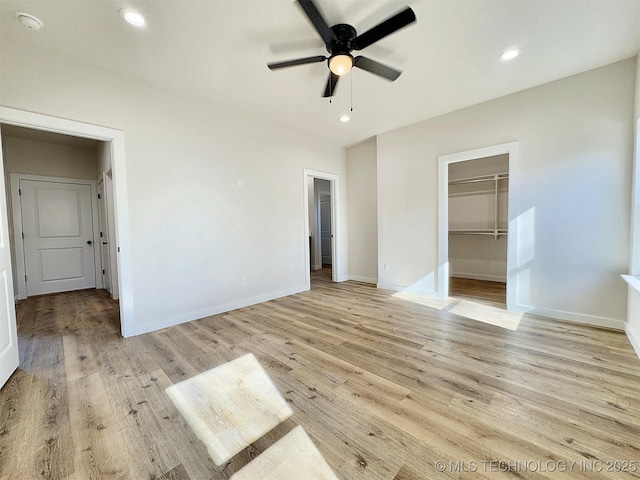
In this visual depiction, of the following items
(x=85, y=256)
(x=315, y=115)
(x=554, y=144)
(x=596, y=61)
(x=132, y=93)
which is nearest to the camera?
(x=596, y=61)

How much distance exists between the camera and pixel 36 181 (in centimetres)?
451

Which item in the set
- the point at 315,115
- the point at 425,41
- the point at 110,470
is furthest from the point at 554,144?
the point at 110,470

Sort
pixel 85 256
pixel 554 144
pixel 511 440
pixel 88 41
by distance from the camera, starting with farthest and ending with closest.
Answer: pixel 85 256 < pixel 554 144 < pixel 88 41 < pixel 511 440

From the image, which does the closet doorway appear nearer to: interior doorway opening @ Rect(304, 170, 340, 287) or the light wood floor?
the light wood floor

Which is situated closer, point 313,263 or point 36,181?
point 36,181

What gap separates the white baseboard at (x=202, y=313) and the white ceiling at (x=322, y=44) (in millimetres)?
2705

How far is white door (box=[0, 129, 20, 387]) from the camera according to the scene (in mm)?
1933

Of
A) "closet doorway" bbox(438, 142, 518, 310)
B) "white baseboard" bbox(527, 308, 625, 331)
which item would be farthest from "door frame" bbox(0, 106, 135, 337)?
"white baseboard" bbox(527, 308, 625, 331)

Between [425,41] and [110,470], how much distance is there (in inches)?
140

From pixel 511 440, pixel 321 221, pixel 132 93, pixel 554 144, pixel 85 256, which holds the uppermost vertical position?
pixel 132 93

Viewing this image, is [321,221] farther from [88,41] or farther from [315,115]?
[88,41]

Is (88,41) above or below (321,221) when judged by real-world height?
above

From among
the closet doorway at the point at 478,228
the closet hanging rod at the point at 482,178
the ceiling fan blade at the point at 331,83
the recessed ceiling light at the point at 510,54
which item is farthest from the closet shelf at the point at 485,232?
the ceiling fan blade at the point at 331,83

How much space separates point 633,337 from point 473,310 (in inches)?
52.8
